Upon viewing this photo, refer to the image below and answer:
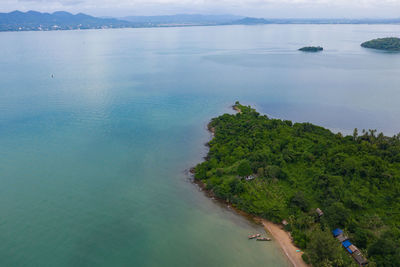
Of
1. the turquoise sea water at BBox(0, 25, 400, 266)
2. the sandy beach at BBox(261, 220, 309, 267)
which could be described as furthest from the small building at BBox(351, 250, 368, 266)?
the turquoise sea water at BBox(0, 25, 400, 266)

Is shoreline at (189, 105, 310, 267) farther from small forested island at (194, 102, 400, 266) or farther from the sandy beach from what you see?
small forested island at (194, 102, 400, 266)

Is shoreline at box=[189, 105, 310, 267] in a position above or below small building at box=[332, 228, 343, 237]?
below

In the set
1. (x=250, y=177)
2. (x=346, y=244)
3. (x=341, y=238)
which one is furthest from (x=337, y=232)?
(x=250, y=177)

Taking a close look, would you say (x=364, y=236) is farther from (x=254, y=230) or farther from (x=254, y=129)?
(x=254, y=129)

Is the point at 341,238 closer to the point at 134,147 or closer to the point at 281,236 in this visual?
the point at 281,236

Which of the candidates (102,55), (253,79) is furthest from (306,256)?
(102,55)

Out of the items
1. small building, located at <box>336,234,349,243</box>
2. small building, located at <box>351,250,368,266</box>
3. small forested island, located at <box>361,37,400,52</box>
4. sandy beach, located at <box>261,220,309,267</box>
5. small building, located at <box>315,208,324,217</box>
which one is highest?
small forested island, located at <box>361,37,400,52</box>
